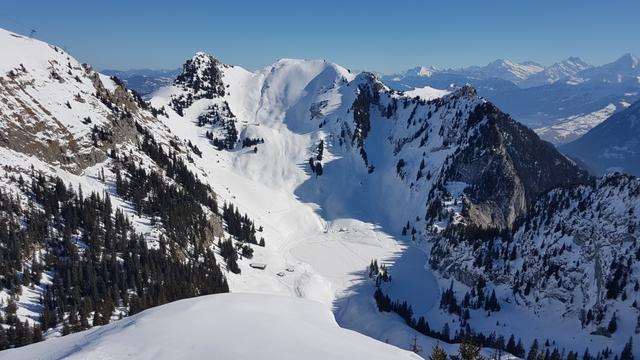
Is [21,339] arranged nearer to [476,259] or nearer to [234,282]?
[234,282]

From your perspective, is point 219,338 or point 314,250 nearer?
point 219,338

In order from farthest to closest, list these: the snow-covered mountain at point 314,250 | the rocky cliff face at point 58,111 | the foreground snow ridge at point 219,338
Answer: the rocky cliff face at point 58,111, the snow-covered mountain at point 314,250, the foreground snow ridge at point 219,338

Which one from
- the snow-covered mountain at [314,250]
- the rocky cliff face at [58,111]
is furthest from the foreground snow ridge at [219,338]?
the rocky cliff face at [58,111]

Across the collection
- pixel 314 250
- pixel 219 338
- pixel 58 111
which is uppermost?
pixel 58 111

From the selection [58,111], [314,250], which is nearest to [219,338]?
[314,250]

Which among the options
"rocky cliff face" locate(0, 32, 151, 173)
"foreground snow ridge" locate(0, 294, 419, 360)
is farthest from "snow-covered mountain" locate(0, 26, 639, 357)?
"foreground snow ridge" locate(0, 294, 419, 360)

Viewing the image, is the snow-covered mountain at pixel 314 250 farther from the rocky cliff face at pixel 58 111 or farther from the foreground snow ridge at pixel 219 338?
the foreground snow ridge at pixel 219 338

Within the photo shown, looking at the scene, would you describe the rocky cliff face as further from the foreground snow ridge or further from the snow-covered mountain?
the foreground snow ridge

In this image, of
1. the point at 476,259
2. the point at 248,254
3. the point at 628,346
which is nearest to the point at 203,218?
the point at 248,254

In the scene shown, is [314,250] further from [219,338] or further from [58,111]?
[219,338]
